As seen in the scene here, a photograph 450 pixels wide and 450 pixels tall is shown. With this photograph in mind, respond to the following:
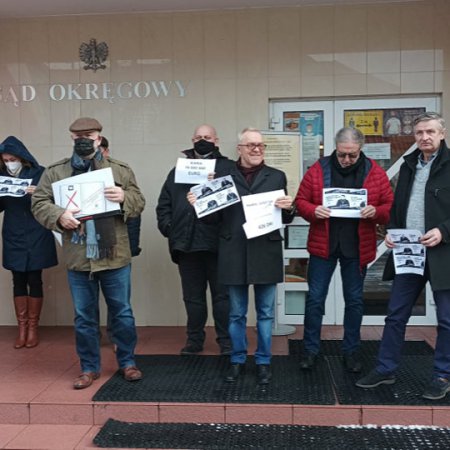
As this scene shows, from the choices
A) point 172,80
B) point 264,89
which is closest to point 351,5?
point 264,89

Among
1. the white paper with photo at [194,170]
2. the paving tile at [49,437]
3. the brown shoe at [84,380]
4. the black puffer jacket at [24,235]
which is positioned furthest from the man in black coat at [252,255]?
the black puffer jacket at [24,235]

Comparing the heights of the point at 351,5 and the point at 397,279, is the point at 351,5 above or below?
above

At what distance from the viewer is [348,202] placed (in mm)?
4012

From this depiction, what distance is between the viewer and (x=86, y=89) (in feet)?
19.0

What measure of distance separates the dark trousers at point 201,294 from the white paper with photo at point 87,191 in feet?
3.59

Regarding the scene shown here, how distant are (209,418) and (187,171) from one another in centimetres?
193

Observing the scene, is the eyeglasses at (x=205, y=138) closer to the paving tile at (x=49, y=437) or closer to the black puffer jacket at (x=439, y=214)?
the black puffer jacket at (x=439, y=214)

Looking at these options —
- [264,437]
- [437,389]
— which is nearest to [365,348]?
[437,389]

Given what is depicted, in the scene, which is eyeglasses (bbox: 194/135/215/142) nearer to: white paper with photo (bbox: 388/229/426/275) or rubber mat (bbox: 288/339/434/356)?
white paper with photo (bbox: 388/229/426/275)

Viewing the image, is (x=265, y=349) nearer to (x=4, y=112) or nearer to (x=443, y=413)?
(x=443, y=413)

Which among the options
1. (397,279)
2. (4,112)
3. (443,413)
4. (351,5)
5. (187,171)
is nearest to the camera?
(443,413)

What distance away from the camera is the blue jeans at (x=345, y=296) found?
13.7ft

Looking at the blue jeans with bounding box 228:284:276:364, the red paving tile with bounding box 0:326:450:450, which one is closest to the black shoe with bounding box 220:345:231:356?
the blue jeans with bounding box 228:284:276:364

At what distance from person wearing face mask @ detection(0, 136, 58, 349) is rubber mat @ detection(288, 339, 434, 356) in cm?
242
